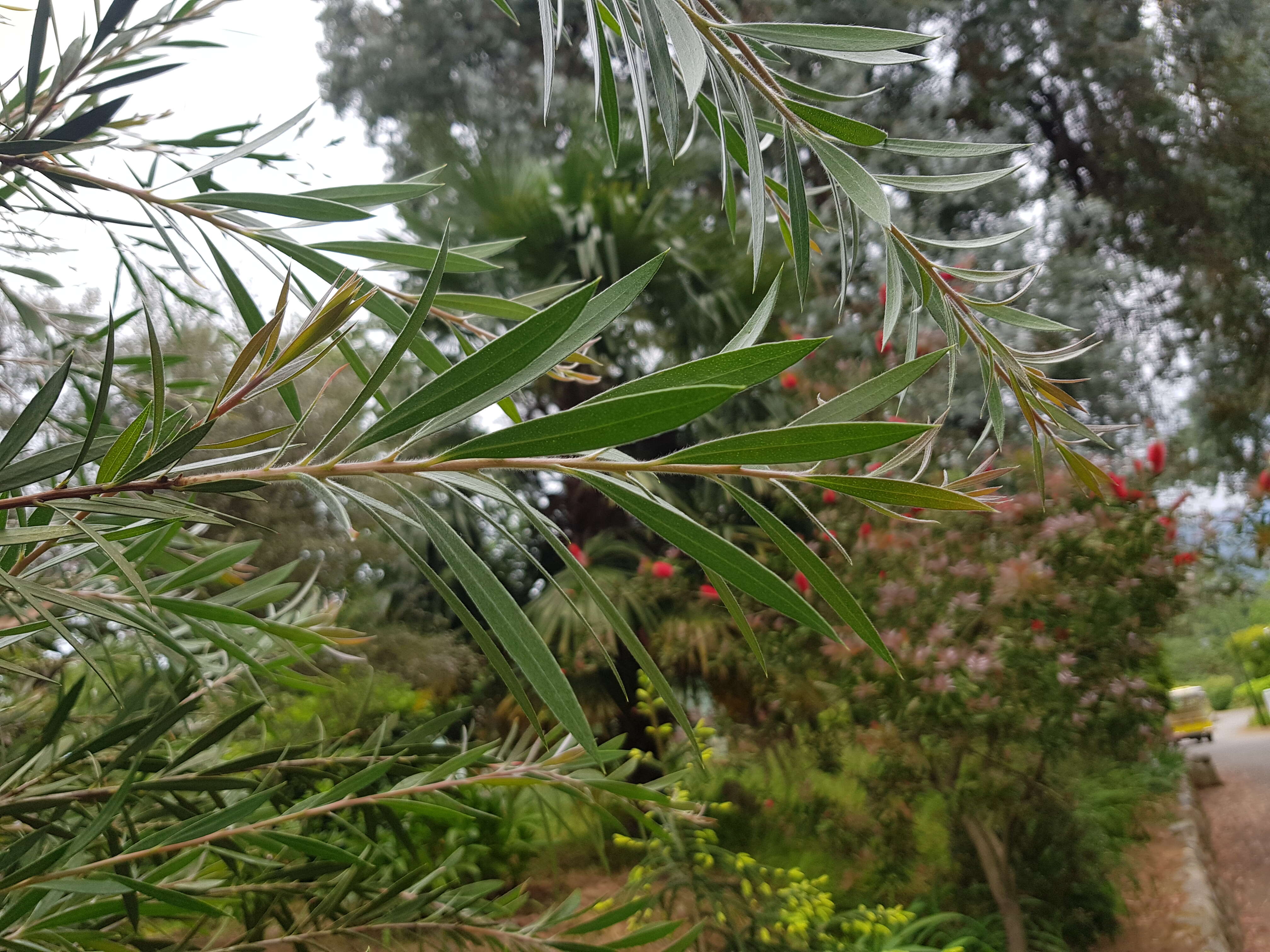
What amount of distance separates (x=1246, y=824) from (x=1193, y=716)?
2.38 m

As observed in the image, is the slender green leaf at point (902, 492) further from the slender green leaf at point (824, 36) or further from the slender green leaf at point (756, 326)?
the slender green leaf at point (824, 36)

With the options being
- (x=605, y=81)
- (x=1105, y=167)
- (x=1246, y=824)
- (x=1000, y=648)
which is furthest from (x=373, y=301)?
(x=1105, y=167)

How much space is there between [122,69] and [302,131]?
0.15m

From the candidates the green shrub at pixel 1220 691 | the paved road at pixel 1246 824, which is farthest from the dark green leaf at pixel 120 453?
the green shrub at pixel 1220 691

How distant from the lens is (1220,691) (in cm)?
713

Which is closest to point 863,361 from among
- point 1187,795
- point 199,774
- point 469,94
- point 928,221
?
point 928,221

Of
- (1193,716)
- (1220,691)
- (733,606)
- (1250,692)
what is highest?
(733,606)

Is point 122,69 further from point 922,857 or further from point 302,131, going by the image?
point 922,857

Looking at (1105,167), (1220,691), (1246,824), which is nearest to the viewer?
(1246,824)

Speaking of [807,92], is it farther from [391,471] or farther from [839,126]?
[391,471]

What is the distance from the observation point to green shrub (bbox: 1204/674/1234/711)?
23.2 feet

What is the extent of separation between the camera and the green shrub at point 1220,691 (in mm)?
7074

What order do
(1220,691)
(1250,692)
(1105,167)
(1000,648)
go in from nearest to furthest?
(1000,648)
(1105,167)
(1250,692)
(1220,691)

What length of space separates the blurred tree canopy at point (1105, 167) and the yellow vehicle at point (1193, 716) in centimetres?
189
